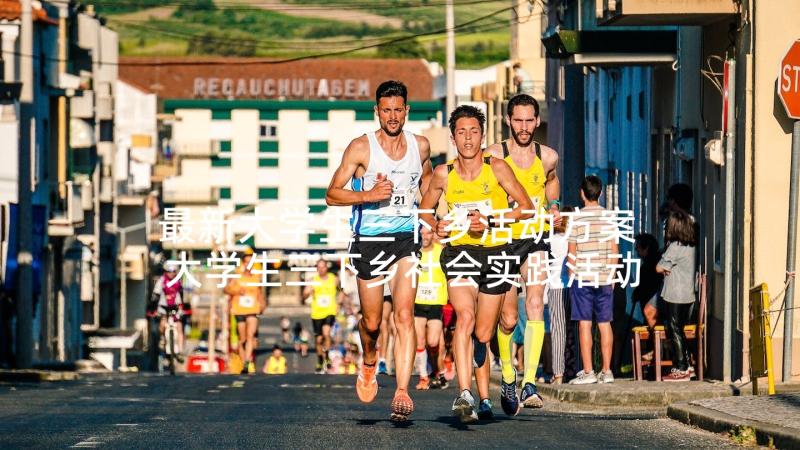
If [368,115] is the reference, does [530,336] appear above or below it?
below

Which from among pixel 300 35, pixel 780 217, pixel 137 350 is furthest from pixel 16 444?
→ pixel 300 35

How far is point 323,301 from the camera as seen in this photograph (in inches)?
1115

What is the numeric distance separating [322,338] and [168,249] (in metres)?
86.1

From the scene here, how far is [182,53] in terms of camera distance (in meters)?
179

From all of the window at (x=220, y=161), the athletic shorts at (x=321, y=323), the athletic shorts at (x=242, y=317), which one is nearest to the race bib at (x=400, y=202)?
the athletic shorts at (x=242, y=317)

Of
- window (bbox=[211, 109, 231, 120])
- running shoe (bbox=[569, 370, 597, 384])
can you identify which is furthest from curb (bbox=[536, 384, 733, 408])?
window (bbox=[211, 109, 231, 120])

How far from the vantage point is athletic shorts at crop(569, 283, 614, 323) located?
18812mm

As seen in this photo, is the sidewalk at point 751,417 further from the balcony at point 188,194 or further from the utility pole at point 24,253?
the balcony at point 188,194

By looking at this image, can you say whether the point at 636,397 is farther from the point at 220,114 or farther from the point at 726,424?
the point at 220,114

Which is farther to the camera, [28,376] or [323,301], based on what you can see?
[28,376]

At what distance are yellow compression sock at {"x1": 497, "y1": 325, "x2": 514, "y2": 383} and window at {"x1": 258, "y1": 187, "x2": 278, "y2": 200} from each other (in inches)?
4845

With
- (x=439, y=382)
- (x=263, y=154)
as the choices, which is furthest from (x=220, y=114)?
(x=439, y=382)

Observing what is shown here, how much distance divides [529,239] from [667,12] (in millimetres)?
6498

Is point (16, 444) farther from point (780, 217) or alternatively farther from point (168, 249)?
point (168, 249)
